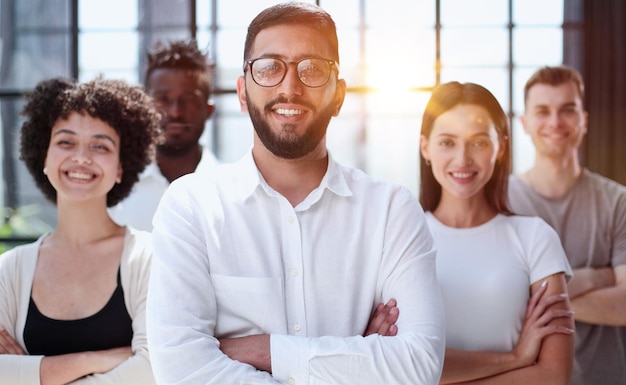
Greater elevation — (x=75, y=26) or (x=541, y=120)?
(x=75, y=26)

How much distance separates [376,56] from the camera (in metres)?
4.61

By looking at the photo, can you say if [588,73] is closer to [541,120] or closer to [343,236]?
[541,120]

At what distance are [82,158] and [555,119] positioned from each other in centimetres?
168

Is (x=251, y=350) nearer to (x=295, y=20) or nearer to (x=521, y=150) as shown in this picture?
(x=295, y=20)

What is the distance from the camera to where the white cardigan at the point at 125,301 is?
2.09 m

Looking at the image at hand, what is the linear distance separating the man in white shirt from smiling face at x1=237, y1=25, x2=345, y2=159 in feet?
3.49

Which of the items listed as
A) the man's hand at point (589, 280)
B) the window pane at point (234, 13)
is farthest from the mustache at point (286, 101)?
the window pane at point (234, 13)

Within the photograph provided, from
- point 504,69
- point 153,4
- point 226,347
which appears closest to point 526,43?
point 504,69

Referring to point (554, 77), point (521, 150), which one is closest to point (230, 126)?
point (521, 150)

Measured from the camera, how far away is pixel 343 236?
6.49 ft

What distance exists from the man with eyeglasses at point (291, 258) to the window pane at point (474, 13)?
9.20 ft

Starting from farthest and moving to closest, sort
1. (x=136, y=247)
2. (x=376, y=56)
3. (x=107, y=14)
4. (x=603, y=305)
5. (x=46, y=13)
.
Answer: (x=46, y=13) < (x=107, y=14) < (x=376, y=56) < (x=603, y=305) < (x=136, y=247)

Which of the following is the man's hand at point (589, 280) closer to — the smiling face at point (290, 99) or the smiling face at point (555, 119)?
the smiling face at point (555, 119)

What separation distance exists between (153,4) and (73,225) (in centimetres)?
299
